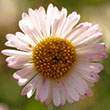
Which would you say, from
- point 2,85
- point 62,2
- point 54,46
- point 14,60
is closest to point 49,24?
point 54,46

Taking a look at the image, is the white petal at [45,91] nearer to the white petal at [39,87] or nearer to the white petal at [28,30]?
the white petal at [39,87]

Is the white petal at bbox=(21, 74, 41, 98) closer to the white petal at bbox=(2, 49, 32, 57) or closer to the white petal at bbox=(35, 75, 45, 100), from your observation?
the white petal at bbox=(35, 75, 45, 100)

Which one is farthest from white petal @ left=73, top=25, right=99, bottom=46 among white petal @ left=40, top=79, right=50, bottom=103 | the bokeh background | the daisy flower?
the bokeh background

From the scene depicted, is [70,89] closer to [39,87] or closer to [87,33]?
[39,87]

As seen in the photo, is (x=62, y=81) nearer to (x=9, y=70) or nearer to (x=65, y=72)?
(x=65, y=72)

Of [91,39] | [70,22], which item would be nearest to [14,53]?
[70,22]

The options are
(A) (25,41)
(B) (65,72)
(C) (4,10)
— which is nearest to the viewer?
(A) (25,41)
